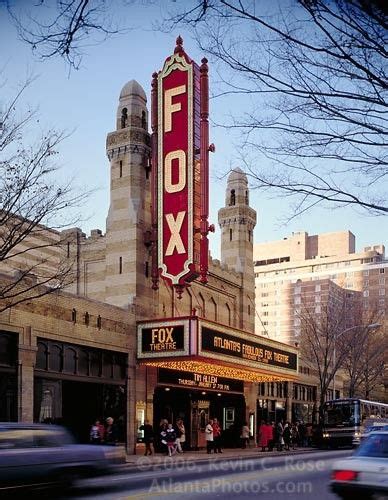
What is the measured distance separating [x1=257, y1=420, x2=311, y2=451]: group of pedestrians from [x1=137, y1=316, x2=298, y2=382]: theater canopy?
9.74ft

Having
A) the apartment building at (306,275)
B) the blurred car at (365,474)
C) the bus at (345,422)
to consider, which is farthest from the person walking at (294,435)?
the apartment building at (306,275)

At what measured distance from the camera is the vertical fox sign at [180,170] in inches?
1284

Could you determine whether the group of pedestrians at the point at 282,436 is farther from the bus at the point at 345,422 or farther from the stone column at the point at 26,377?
the stone column at the point at 26,377

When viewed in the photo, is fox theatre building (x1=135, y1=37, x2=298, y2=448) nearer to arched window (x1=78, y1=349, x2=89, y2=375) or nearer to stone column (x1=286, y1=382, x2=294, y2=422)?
arched window (x1=78, y1=349, x2=89, y2=375)

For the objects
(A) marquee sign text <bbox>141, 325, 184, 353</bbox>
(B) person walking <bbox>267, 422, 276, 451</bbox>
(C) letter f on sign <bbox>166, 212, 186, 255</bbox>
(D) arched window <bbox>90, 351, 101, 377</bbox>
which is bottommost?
(B) person walking <bbox>267, 422, 276, 451</bbox>

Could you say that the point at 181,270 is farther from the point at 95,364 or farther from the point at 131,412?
the point at 131,412

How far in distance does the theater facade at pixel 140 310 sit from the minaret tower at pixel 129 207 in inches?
2.2

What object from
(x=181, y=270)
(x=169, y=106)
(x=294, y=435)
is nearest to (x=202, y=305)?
(x=181, y=270)

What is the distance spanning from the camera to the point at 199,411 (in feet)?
130

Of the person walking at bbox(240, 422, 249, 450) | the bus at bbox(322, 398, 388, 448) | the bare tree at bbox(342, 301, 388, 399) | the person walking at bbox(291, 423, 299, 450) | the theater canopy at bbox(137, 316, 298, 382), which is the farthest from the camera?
the bare tree at bbox(342, 301, 388, 399)

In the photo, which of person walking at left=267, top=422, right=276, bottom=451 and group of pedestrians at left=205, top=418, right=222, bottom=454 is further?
person walking at left=267, top=422, right=276, bottom=451

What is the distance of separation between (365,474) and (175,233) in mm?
21454

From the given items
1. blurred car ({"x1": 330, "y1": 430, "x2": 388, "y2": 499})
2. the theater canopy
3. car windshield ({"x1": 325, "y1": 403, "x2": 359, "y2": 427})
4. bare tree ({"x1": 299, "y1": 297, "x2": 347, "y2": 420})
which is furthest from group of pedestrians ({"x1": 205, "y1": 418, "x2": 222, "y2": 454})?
blurred car ({"x1": 330, "y1": 430, "x2": 388, "y2": 499})

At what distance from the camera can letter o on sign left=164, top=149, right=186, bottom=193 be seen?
3303cm
